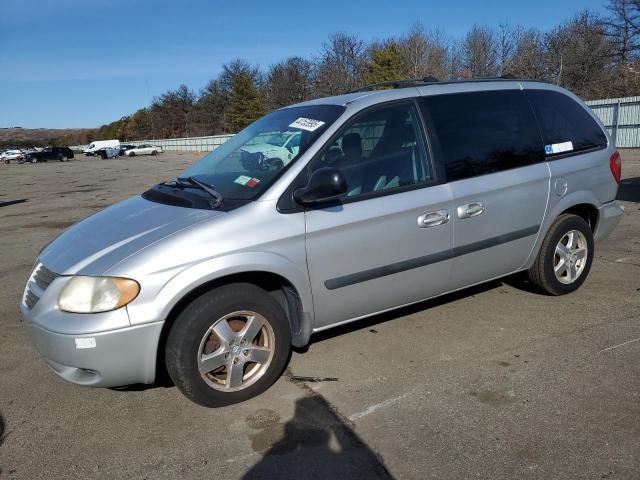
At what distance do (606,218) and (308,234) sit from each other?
317 cm

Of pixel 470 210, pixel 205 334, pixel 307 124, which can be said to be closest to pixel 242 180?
pixel 307 124

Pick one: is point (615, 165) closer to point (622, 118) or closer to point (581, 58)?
point (622, 118)

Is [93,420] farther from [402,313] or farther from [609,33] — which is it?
[609,33]

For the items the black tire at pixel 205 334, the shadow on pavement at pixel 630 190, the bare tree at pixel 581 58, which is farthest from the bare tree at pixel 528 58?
the black tire at pixel 205 334

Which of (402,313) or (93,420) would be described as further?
(402,313)

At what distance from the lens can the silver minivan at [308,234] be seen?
304cm

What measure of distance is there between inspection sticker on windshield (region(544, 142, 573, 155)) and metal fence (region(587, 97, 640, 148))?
856 inches

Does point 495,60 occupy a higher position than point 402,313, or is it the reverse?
point 495,60

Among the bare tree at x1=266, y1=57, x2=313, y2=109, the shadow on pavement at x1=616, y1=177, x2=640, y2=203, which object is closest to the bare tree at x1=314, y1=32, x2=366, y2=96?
the bare tree at x1=266, y1=57, x2=313, y2=109

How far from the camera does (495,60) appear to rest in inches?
1903

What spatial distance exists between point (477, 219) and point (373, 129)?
1044 millimetres

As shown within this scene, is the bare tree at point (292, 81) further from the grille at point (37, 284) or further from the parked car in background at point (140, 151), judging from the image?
the grille at point (37, 284)

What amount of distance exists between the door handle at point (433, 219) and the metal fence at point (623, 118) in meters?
23.2

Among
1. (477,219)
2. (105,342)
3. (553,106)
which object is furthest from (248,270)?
(553,106)
